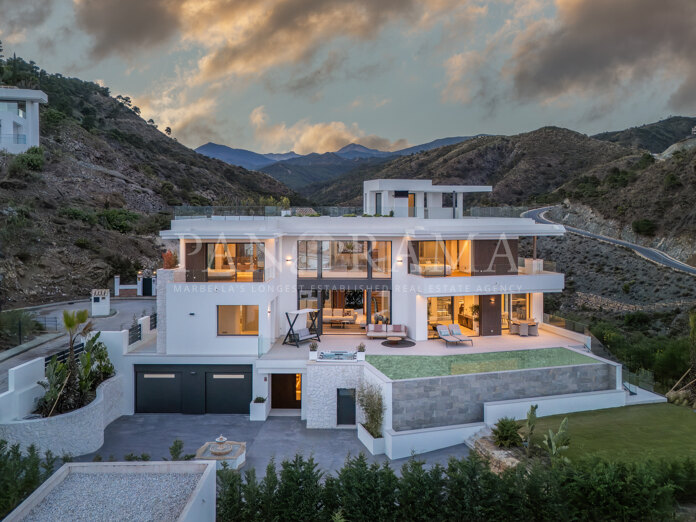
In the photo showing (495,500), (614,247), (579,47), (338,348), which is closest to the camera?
(495,500)

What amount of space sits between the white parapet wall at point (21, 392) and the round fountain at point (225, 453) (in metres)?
5.28

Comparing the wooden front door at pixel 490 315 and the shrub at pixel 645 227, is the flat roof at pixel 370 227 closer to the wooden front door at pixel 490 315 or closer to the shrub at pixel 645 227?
the wooden front door at pixel 490 315

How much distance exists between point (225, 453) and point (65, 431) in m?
4.83

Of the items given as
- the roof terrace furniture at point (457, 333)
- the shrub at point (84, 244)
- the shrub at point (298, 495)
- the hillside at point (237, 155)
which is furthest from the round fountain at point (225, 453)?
the hillside at point (237, 155)

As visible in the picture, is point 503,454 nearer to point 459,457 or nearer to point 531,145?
point 459,457

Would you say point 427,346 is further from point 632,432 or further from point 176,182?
point 176,182

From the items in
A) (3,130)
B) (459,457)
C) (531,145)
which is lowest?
(459,457)

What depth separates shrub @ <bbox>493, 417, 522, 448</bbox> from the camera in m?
13.3

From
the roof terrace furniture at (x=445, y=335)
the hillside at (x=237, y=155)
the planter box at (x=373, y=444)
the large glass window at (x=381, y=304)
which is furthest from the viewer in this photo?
the hillside at (x=237, y=155)

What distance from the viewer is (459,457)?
44.9ft

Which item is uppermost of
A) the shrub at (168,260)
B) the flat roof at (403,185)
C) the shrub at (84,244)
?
the flat roof at (403,185)

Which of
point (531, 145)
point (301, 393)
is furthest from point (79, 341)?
point (531, 145)

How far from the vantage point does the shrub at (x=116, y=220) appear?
45.4m

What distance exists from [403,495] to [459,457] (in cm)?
427
